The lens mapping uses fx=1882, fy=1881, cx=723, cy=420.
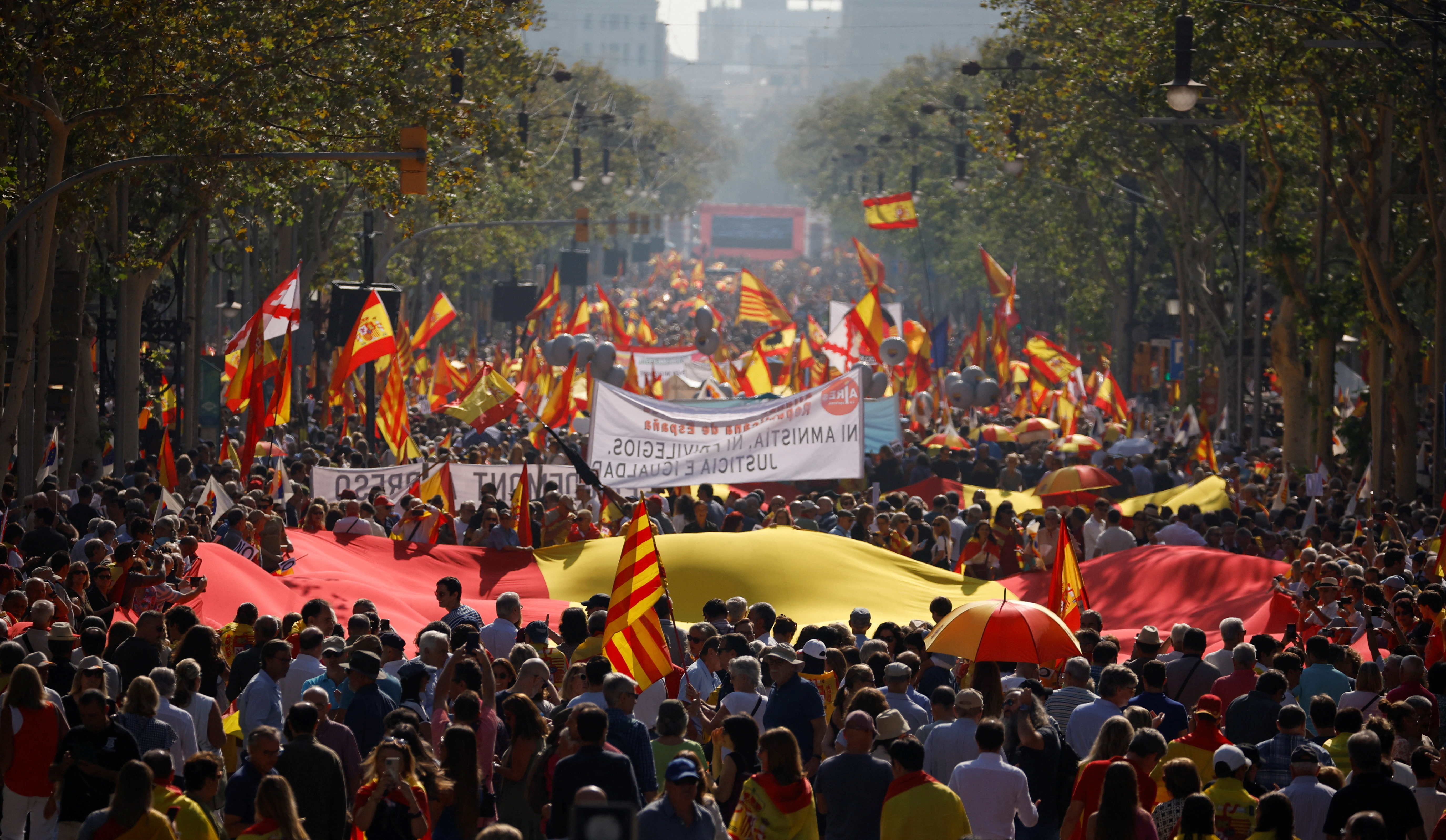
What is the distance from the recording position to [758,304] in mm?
42188

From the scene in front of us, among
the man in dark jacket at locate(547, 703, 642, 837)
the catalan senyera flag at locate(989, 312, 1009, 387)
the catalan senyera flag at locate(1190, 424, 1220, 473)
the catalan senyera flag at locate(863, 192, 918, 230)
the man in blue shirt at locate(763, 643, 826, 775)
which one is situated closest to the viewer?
the man in dark jacket at locate(547, 703, 642, 837)

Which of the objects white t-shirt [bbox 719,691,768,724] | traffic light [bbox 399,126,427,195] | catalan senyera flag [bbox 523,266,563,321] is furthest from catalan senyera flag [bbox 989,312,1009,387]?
white t-shirt [bbox 719,691,768,724]

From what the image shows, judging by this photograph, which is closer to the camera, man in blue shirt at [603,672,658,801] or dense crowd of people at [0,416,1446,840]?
dense crowd of people at [0,416,1446,840]

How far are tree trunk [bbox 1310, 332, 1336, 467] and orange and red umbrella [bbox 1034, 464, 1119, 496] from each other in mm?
6635

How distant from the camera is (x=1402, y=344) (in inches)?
911

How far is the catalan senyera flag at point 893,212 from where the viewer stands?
4947cm

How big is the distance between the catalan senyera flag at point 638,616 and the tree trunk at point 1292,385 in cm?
2044

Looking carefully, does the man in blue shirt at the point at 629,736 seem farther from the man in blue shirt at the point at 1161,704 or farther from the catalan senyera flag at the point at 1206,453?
the catalan senyera flag at the point at 1206,453

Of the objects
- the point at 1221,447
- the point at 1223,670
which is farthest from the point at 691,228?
the point at 1223,670

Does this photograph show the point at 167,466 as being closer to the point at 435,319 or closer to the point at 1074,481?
the point at 1074,481

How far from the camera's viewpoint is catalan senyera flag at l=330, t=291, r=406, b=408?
74.9ft

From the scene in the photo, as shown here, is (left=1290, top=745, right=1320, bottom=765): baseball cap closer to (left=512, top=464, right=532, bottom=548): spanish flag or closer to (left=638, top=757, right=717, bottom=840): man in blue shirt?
(left=638, top=757, right=717, bottom=840): man in blue shirt

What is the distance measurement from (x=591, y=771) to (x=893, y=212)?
146 feet

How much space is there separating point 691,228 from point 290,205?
16539cm
